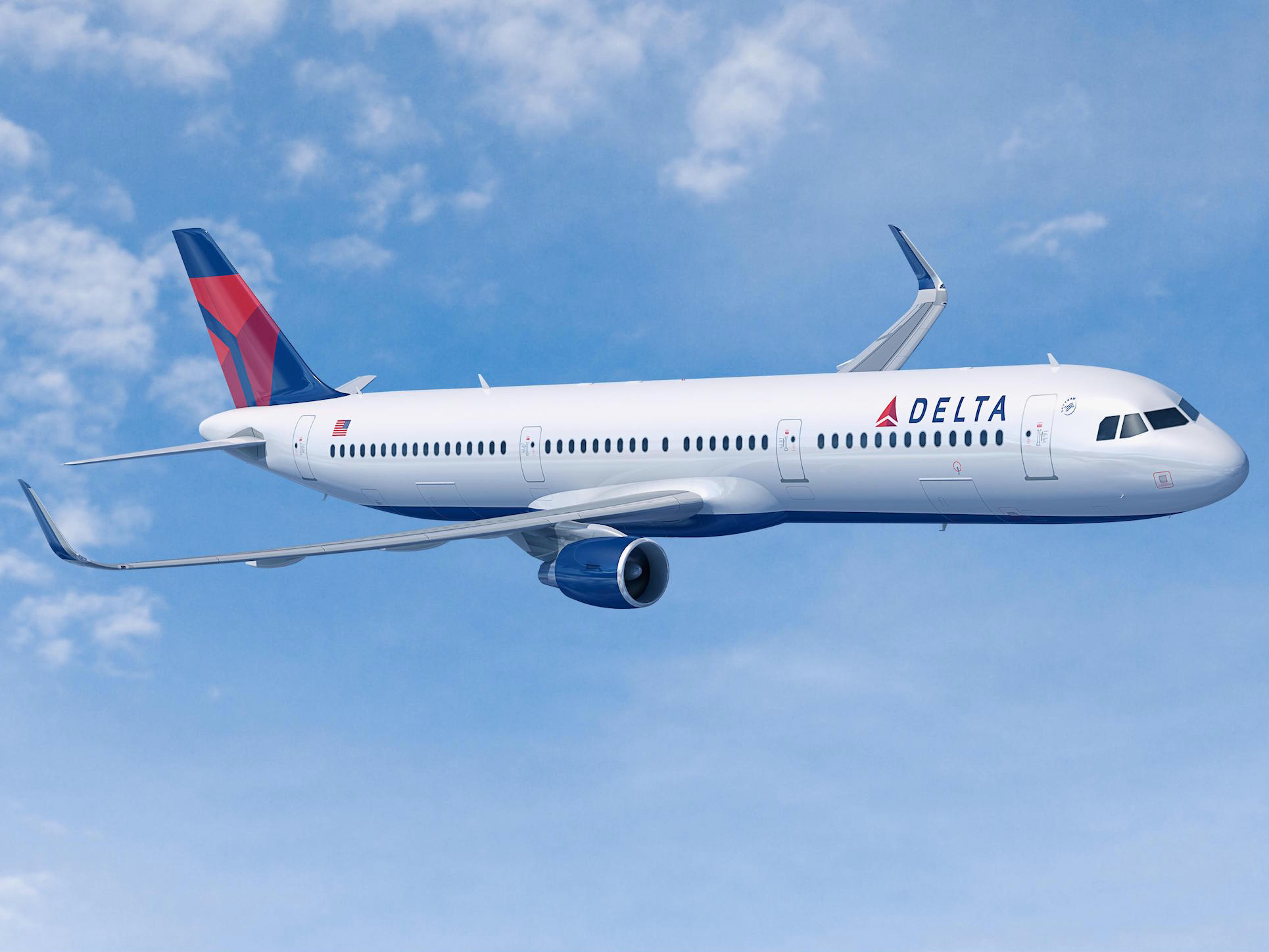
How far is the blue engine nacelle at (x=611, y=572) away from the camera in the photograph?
20.2 meters

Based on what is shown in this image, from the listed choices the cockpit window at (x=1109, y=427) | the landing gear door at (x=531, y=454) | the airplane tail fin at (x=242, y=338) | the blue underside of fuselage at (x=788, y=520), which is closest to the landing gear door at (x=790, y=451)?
the blue underside of fuselage at (x=788, y=520)

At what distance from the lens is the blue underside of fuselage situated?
20422 millimetres

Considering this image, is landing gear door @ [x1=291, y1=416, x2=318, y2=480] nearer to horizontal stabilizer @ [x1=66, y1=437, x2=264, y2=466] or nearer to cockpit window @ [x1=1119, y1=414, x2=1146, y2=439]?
horizontal stabilizer @ [x1=66, y1=437, x2=264, y2=466]

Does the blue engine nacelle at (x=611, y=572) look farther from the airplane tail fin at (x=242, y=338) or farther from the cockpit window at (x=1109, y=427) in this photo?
the airplane tail fin at (x=242, y=338)

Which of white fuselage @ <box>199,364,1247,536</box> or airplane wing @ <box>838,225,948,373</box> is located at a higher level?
airplane wing @ <box>838,225,948,373</box>

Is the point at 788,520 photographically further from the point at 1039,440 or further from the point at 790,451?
the point at 1039,440

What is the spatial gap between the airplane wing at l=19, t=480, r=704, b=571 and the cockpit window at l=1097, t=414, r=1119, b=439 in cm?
644

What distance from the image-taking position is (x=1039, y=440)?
65.0 ft

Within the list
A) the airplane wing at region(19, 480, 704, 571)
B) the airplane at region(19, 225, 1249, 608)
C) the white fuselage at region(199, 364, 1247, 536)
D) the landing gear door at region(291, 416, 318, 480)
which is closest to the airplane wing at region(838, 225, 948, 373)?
the airplane at region(19, 225, 1249, 608)

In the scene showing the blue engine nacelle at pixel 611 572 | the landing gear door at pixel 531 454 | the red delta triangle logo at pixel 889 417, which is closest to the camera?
the blue engine nacelle at pixel 611 572

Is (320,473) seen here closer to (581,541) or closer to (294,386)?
(294,386)

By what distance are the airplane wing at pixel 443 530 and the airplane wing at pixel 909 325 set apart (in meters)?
5.19

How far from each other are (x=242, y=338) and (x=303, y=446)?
11.4ft

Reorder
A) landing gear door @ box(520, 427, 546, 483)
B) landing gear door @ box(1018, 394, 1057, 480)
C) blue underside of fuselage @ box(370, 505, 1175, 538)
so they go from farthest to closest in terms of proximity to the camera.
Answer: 1. landing gear door @ box(520, 427, 546, 483)
2. blue underside of fuselage @ box(370, 505, 1175, 538)
3. landing gear door @ box(1018, 394, 1057, 480)
